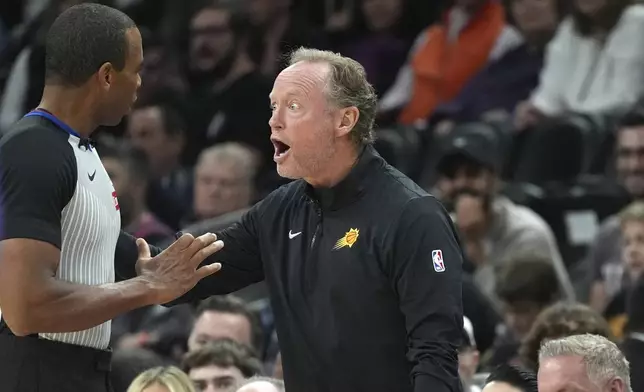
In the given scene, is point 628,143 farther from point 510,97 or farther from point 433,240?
point 433,240

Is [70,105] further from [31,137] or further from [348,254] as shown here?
[348,254]

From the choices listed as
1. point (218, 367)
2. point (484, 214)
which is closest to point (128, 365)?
point (218, 367)

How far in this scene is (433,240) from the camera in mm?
3824

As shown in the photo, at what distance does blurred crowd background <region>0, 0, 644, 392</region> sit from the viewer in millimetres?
6902

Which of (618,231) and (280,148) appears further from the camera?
(618,231)

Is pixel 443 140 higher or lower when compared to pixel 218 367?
higher

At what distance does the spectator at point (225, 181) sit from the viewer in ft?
27.8

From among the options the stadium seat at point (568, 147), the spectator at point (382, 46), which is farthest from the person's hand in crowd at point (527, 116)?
the spectator at point (382, 46)

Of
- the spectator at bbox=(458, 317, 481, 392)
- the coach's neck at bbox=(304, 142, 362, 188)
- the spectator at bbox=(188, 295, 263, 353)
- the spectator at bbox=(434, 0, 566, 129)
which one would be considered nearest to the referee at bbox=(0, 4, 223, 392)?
the coach's neck at bbox=(304, 142, 362, 188)

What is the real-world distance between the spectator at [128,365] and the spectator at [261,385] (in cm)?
75

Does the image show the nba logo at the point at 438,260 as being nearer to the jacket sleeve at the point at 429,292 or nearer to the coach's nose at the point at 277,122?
the jacket sleeve at the point at 429,292

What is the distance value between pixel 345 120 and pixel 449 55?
5990 mm

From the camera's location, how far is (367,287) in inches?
152

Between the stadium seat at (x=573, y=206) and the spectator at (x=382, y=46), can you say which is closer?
the stadium seat at (x=573, y=206)
